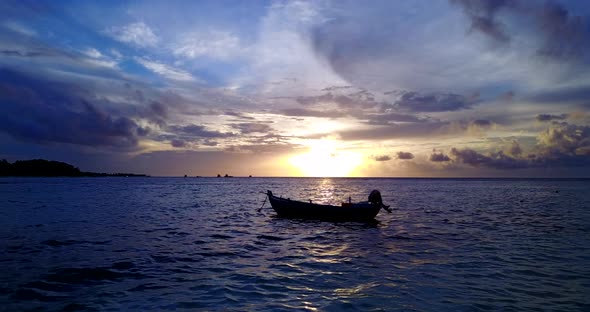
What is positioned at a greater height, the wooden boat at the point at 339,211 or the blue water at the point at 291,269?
the wooden boat at the point at 339,211

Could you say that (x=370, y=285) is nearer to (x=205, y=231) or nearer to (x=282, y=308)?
(x=282, y=308)

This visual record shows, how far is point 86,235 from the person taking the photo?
24.2 metres

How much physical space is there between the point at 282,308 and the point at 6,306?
840 cm

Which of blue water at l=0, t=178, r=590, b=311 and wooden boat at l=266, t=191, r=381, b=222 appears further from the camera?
wooden boat at l=266, t=191, r=381, b=222

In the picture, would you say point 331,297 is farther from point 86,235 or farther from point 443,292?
point 86,235

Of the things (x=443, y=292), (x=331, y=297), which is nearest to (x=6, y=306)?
(x=331, y=297)

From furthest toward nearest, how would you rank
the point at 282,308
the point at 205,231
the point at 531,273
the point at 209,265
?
the point at 205,231, the point at 209,265, the point at 531,273, the point at 282,308

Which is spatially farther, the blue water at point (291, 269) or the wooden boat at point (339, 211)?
the wooden boat at point (339, 211)

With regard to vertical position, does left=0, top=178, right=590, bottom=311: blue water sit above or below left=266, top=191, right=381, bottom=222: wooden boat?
below

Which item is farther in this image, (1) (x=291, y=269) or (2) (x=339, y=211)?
(2) (x=339, y=211)

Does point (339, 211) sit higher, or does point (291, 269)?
point (339, 211)

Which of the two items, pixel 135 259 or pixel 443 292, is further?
pixel 135 259

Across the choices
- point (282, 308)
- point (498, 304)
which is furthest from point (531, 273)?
point (282, 308)

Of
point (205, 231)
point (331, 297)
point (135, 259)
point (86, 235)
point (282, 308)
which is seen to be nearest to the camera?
point (282, 308)
